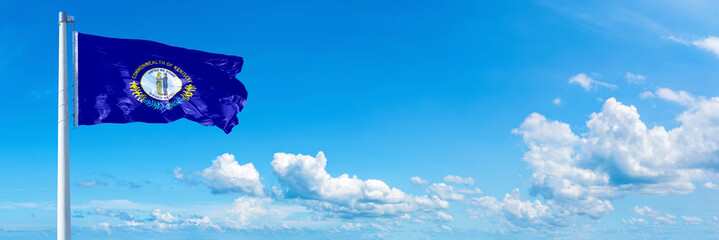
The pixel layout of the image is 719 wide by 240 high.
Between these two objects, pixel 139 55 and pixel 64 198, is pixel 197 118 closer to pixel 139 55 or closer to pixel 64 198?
pixel 139 55

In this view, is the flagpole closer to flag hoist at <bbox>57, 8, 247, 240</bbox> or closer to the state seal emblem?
flag hoist at <bbox>57, 8, 247, 240</bbox>

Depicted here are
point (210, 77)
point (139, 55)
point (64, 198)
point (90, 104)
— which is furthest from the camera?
point (210, 77)

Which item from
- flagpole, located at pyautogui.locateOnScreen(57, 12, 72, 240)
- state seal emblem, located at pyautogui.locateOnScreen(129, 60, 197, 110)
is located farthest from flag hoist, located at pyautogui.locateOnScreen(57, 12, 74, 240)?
state seal emblem, located at pyautogui.locateOnScreen(129, 60, 197, 110)

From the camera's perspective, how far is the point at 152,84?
94.2ft

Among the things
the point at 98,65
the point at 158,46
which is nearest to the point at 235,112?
the point at 158,46

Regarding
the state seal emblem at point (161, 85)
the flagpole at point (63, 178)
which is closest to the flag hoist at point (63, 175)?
the flagpole at point (63, 178)

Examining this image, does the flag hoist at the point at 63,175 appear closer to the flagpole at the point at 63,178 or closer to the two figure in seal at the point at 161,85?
the flagpole at the point at 63,178

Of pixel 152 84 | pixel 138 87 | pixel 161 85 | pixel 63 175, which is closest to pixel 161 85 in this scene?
pixel 161 85

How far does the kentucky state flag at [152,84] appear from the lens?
89.0 ft

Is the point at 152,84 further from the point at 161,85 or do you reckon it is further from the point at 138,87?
the point at 138,87

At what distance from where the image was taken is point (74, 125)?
1024 inches

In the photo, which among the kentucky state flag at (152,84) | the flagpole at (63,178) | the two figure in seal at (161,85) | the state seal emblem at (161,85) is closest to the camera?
the flagpole at (63,178)

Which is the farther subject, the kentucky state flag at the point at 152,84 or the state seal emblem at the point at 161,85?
the state seal emblem at the point at 161,85

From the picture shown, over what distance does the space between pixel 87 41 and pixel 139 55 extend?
7.29 ft
